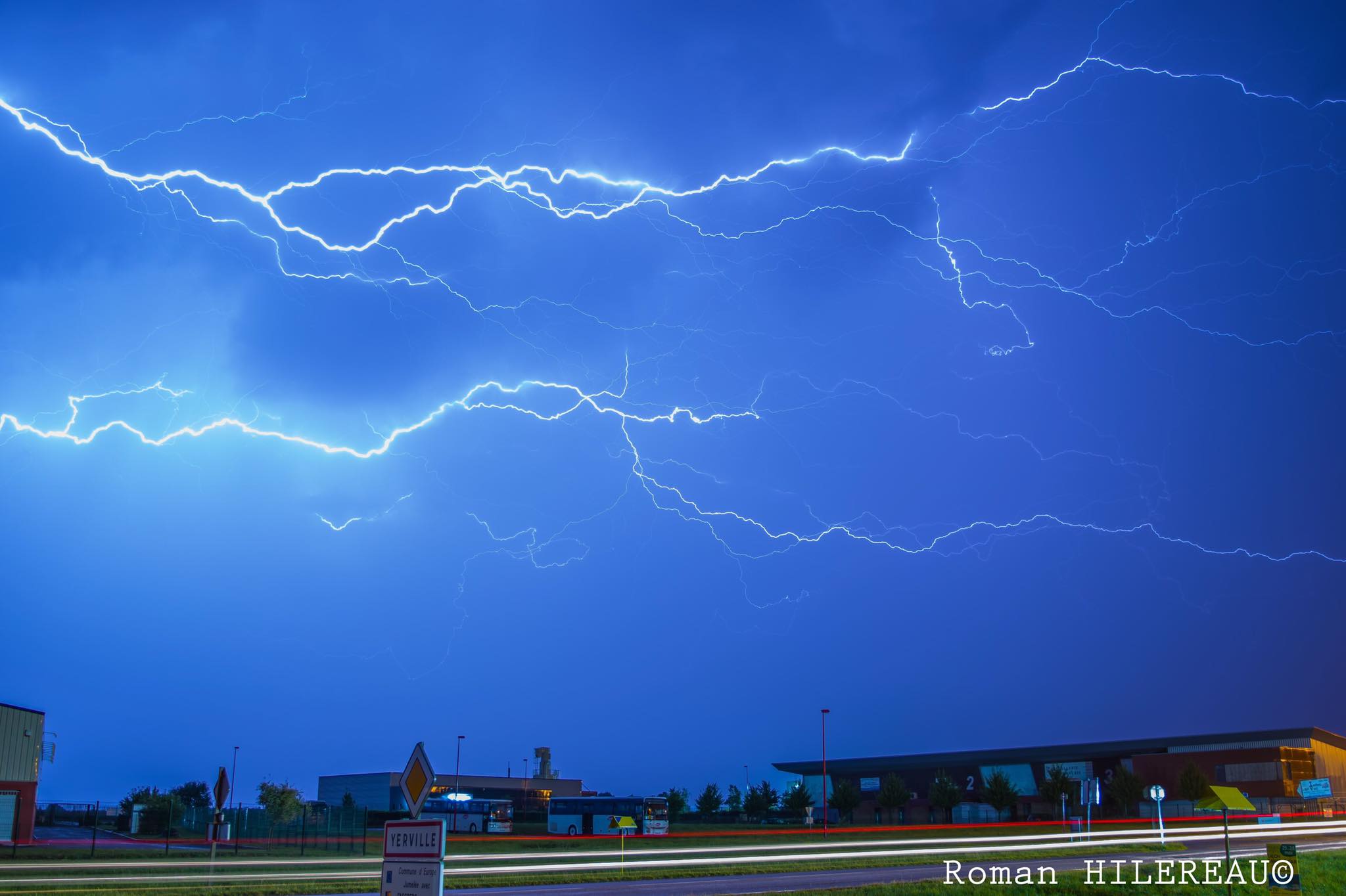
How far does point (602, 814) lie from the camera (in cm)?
5581

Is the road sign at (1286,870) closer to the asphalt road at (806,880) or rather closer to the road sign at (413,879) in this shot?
the asphalt road at (806,880)

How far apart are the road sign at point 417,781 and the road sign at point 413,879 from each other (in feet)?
3.57

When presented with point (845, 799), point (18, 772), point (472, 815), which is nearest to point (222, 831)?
point (18, 772)

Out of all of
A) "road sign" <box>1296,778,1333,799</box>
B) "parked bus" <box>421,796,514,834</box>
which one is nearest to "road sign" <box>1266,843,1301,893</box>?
"road sign" <box>1296,778,1333,799</box>

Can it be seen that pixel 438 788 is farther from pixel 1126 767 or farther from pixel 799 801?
pixel 1126 767

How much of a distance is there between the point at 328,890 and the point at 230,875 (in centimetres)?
552

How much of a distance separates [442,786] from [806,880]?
7581 centimetres

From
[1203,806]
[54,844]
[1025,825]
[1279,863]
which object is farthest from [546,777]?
[1279,863]

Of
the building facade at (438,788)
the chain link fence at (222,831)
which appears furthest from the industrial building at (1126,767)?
the chain link fence at (222,831)

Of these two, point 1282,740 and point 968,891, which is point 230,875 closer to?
point 968,891

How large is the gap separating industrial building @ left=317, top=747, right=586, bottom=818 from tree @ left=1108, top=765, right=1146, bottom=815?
134ft

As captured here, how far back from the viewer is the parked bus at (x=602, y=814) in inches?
2083

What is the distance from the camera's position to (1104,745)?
2714 inches

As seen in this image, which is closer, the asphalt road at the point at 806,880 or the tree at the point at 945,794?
the asphalt road at the point at 806,880
